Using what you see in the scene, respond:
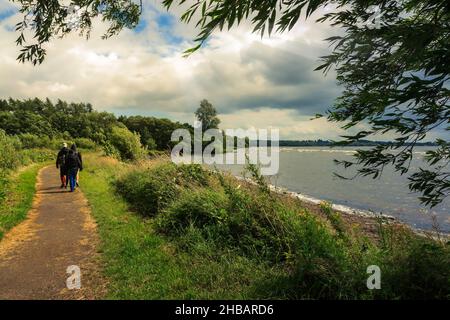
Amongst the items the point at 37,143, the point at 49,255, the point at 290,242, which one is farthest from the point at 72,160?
the point at 37,143

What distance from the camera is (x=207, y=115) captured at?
295ft

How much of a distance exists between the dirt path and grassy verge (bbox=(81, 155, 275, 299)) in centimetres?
35

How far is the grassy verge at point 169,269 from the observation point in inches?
215

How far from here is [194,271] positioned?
624 centimetres

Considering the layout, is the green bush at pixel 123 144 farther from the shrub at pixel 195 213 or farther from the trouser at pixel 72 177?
the shrub at pixel 195 213

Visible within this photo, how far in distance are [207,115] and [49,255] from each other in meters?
83.5

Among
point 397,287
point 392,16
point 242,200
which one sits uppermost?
point 392,16

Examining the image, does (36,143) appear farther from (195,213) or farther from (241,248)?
(241,248)

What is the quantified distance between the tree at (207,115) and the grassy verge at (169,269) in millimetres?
78332

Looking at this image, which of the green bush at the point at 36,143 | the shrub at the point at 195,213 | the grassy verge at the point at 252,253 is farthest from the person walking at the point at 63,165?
the green bush at the point at 36,143
